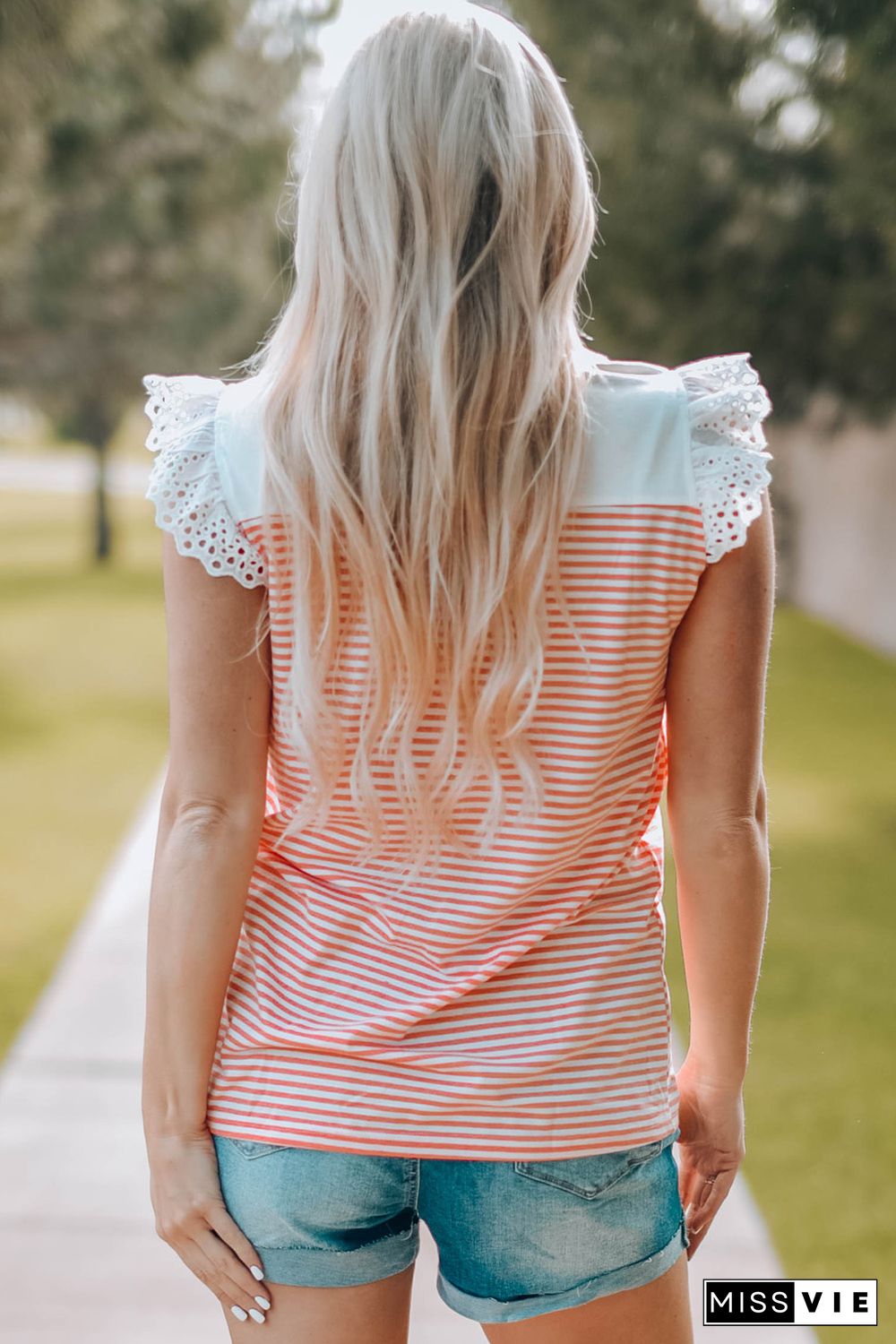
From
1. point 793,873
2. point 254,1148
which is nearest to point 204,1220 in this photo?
point 254,1148

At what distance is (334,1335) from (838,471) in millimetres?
15447

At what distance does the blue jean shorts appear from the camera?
1.27 metres

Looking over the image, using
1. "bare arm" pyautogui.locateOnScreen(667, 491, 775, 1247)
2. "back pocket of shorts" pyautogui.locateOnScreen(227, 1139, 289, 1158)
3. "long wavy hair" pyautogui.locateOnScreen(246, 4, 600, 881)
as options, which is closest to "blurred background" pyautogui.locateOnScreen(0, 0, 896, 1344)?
"long wavy hair" pyautogui.locateOnScreen(246, 4, 600, 881)

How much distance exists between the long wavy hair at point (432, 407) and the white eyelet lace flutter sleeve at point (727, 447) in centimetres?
11

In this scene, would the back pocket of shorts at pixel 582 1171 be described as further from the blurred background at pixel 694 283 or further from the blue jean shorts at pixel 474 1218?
the blurred background at pixel 694 283

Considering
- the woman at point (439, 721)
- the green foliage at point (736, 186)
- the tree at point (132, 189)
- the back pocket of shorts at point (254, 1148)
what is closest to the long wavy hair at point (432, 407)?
the woman at point (439, 721)

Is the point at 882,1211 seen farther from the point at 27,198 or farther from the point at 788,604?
the point at 788,604

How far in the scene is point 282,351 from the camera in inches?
50.5

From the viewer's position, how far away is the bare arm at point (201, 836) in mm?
1298

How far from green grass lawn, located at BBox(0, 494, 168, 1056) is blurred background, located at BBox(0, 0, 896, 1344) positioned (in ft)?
0.12

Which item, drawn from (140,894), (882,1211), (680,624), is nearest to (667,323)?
(140,894)

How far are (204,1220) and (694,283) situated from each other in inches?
278

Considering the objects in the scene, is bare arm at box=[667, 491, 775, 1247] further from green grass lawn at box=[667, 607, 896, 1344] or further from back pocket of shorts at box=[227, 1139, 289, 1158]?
green grass lawn at box=[667, 607, 896, 1344]

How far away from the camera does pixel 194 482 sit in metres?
1.30
